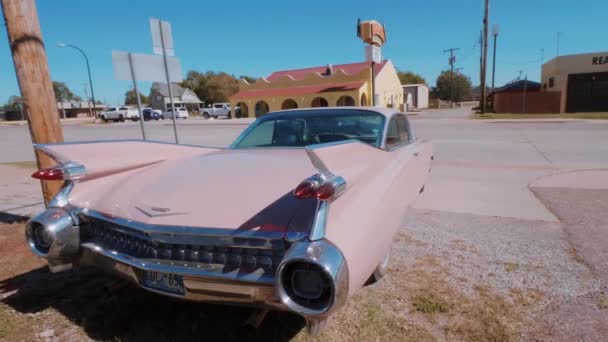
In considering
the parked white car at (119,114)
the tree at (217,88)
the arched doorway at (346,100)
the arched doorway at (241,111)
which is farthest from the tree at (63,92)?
the arched doorway at (346,100)

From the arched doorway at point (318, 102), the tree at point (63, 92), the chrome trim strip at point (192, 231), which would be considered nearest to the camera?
the chrome trim strip at point (192, 231)

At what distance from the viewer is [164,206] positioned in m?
2.11

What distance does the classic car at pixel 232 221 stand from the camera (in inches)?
67.7

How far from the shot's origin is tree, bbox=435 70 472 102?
8169 centimetres

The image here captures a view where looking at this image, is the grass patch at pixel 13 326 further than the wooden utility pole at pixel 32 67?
No

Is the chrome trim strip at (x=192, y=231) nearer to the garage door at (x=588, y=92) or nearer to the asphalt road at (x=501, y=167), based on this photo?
the asphalt road at (x=501, y=167)

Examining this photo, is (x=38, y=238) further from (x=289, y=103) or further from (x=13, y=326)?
(x=289, y=103)

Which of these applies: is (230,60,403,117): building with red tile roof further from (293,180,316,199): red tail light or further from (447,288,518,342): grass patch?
(293,180,316,199): red tail light

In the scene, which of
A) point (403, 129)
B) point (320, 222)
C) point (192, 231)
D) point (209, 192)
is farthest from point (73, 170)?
point (403, 129)

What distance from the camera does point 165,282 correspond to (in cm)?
199

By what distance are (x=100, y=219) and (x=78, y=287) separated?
48.0 inches

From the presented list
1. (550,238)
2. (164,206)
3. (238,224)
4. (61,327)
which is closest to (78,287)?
(61,327)

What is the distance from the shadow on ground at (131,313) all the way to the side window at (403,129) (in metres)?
2.53

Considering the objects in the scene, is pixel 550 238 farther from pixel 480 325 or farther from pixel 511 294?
pixel 480 325
